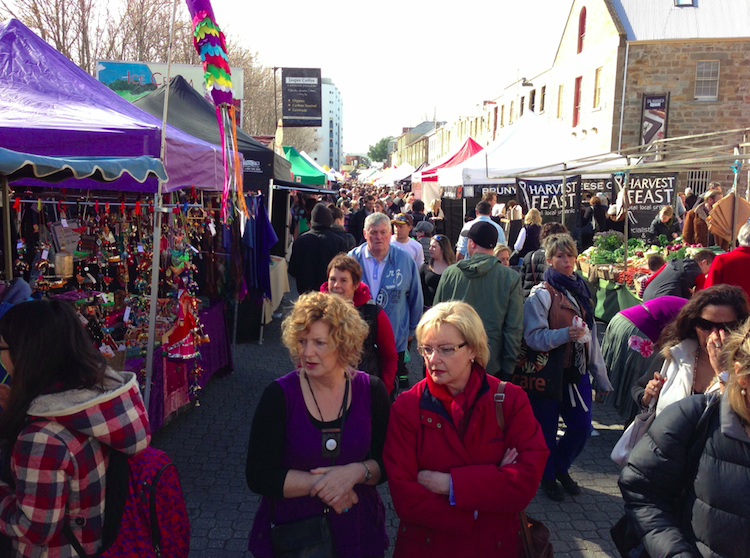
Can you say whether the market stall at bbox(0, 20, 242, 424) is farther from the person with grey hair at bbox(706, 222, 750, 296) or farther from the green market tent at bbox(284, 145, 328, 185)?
the green market tent at bbox(284, 145, 328, 185)

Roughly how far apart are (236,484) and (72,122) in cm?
287

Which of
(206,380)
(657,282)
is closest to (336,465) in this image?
(206,380)

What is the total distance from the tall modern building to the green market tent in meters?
134

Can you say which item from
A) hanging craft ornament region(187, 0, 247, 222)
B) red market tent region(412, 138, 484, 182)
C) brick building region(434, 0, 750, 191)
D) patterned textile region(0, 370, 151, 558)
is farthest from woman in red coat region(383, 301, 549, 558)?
brick building region(434, 0, 750, 191)

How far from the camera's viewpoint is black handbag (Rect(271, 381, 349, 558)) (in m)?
2.05

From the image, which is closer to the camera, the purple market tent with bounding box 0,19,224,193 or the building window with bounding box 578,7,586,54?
the purple market tent with bounding box 0,19,224,193

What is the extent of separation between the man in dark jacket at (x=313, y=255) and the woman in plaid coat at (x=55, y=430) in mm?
4458

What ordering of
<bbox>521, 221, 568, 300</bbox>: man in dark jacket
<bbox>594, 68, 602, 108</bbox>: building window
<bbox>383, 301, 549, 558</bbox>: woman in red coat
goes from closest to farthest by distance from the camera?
<bbox>383, 301, 549, 558</bbox>: woman in red coat < <bbox>521, 221, 568, 300</bbox>: man in dark jacket < <bbox>594, 68, 602, 108</bbox>: building window

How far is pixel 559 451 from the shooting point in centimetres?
410

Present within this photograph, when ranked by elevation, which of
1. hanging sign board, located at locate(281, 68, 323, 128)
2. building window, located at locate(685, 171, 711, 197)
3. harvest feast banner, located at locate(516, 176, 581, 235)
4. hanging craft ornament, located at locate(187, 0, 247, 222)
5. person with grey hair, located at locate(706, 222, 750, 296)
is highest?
hanging sign board, located at locate(281, 68, 323, 128)

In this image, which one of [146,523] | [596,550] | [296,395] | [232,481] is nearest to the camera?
[146,523]

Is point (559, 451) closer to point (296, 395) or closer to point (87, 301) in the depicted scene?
point (296, 395)

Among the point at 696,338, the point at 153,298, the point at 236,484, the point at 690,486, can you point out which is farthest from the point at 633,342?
the point at 153,298

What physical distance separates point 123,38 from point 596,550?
1814 centimetres
